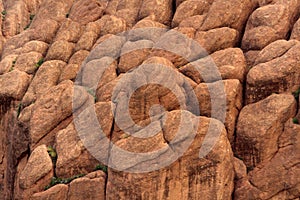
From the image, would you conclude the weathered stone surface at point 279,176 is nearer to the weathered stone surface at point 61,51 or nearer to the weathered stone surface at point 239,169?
the weathered stone surface at point 239,169

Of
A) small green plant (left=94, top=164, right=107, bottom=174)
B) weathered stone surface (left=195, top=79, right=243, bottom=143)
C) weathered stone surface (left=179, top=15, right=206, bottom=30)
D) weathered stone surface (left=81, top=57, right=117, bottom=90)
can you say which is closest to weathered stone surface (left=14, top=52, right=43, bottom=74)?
weathered stone surface (left=81, top=57, right=117, bottom=90)

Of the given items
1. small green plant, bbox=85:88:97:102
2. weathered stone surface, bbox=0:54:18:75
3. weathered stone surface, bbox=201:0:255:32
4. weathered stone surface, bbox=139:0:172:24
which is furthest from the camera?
weathered stone surface, bbox=0:54:18:75

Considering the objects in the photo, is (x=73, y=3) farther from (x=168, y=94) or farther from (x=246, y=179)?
(x=246, y=179)

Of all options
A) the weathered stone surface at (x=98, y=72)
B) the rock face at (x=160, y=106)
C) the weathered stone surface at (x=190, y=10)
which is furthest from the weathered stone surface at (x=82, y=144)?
the weathered stone surface at (x=190, y=10)

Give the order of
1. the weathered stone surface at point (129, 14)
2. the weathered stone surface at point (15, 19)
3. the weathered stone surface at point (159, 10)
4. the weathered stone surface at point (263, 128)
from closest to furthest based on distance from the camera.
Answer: the weathered stone surface at point (263, 128)
the weathered stone surface at point (159, 10)
the weathered stone surface at point (129, 14)
the weathered stone surface at point (15, 19)

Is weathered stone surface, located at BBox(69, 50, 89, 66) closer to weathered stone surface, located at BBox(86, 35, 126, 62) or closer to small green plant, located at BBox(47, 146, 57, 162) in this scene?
weathered stone surface, located at BBox(86, 35, 126, 62)

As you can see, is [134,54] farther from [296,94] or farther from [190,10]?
[296,94]

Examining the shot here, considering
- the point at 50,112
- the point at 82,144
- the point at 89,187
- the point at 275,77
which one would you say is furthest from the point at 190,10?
the point at 89,187
